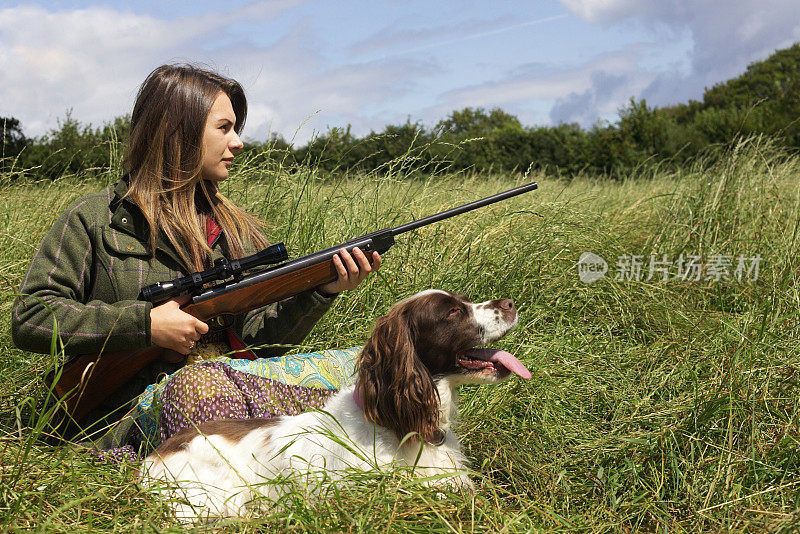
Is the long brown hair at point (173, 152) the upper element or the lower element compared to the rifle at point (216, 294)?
upper

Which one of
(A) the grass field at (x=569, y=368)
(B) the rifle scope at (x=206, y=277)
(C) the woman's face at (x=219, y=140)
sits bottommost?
(A) the grass field at (x=569, y=368)

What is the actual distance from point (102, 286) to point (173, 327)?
0.46 m

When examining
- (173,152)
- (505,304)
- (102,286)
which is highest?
(173,152)

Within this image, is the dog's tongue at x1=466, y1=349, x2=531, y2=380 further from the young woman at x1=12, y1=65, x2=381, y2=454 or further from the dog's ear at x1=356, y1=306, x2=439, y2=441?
the young woman at x1=12, y1=65, x2=381, y2=454

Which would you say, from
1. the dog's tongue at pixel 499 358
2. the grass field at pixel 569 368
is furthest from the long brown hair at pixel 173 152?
the dog's tongue at pixel 499 358

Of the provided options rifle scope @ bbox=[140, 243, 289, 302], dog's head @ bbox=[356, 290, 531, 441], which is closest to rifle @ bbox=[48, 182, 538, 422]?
rifle scope @ bbox=[140, 243, 289, 302]

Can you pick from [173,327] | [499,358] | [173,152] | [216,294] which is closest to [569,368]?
[499,358]

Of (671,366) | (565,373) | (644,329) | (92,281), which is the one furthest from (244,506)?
(644,329)

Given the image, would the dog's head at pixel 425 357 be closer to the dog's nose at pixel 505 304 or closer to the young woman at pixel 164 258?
the dog's nose at pixel 505 304

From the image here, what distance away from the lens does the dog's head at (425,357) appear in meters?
2.25

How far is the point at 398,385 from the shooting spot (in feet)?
7.33

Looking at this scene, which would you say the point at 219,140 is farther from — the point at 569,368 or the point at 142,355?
the point at 569,368

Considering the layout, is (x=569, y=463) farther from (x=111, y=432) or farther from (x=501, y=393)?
(x=111, y=432)

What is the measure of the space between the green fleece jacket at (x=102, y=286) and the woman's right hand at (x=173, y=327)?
34mm
